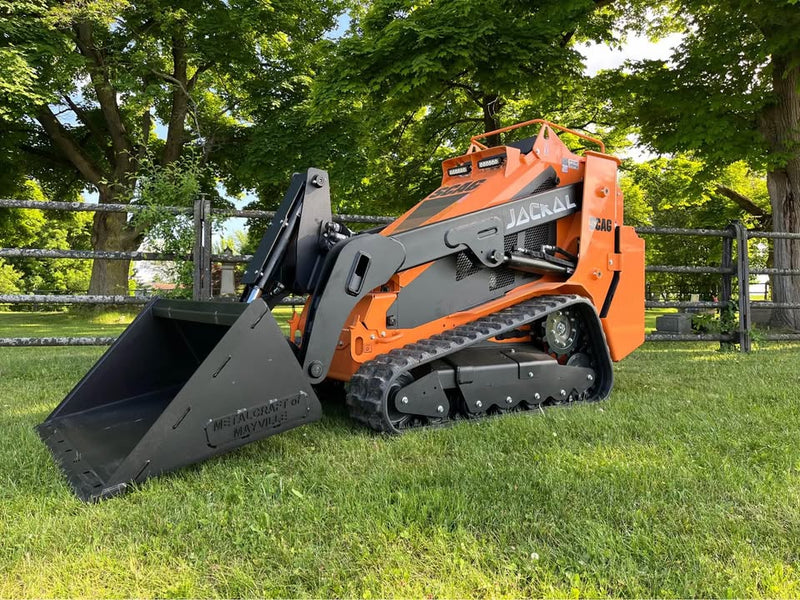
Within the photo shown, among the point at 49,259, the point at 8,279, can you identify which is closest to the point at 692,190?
the point at 49,259

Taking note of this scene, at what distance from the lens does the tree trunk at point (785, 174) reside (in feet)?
29.0

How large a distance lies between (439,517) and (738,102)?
977 centimetres

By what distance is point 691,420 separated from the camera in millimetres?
3344

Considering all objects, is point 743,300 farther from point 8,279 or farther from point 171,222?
point 8,279

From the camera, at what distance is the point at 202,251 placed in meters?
5.66

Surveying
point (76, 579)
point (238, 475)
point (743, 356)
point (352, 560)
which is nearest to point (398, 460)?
point (238, 475)

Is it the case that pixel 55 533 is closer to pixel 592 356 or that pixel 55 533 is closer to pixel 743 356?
pixel 592 356

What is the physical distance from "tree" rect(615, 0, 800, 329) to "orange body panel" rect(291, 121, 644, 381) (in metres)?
5.73

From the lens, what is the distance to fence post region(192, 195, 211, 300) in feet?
18.2

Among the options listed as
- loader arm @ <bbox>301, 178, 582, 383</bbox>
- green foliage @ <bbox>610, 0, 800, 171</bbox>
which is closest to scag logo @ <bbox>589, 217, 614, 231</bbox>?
loader arm @ <bbox>301, 178, 582, 383</bbox>

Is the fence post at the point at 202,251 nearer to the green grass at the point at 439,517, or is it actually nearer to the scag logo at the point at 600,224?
the green grass at the point at 439,517

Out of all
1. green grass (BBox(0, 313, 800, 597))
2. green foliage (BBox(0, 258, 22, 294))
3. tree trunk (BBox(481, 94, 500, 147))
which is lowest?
green grass (BBox(0, 313, 800, 597))

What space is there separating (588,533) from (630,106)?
1146 centimetres

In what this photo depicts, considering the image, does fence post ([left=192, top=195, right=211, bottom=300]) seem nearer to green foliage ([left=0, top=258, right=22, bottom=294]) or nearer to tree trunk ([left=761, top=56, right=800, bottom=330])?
tree trunk ([left=761, top=56, right=800, bottom=330])
